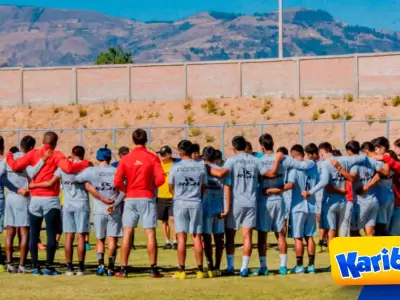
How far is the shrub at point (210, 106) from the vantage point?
62812 mm

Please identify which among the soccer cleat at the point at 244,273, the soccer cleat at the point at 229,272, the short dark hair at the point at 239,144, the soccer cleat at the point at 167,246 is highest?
the short dark hair at the point at 239,144

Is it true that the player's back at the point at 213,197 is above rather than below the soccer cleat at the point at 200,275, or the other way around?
above

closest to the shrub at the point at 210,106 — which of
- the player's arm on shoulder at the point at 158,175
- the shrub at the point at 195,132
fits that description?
the shrub at the point at 195,132

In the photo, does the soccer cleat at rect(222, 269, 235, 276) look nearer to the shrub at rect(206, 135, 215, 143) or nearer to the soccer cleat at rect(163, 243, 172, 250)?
the soccer cleat at rect(163, 243, 172, 250)

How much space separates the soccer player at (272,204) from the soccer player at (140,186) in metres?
1.62

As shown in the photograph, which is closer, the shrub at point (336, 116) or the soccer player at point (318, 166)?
the soccer player at point (318, 166)

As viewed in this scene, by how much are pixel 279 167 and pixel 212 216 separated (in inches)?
50.1

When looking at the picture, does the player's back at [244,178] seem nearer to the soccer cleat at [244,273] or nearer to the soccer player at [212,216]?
the soccer player at [212,216]

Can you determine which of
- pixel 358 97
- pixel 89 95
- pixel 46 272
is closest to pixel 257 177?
pixel 46 272

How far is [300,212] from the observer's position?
1733cm

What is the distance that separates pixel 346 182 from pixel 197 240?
10.5 feet

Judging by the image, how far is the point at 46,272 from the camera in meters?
17.3

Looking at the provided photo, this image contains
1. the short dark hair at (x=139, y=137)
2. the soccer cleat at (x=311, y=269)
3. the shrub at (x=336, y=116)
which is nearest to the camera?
the short dark hair at (x=139, y=137)

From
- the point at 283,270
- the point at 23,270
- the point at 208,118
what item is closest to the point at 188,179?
the point at 283,270
